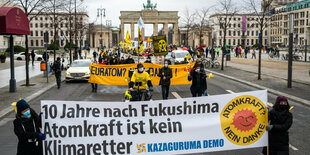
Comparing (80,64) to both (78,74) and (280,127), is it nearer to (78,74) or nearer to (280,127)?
(78,74)

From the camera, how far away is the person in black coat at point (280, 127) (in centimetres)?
516

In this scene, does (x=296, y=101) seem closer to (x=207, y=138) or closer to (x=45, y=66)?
(x=207, y=138)

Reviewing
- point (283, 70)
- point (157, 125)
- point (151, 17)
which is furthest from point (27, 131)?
point (151, 17)

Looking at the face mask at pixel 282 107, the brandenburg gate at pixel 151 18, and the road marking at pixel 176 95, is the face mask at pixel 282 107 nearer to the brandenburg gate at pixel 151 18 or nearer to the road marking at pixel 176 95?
the road marking at pixel 176 95

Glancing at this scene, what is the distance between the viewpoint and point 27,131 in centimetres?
501

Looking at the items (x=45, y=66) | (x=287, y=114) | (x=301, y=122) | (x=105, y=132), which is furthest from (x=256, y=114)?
(x=45, y=66)

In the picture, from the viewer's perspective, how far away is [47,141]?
Answer: 5387 mm

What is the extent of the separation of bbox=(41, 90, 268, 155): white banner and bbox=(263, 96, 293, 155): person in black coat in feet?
1.54

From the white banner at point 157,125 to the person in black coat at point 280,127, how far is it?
1.54 ft

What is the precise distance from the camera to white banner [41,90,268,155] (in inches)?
216

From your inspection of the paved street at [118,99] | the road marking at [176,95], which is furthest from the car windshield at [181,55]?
the road marking at [176,95]

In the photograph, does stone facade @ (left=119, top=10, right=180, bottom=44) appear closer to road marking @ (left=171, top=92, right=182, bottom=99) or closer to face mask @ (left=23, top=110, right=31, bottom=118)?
road marking @ (left=171, top=92, right=182, bottom=99)

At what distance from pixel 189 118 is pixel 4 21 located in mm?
12050

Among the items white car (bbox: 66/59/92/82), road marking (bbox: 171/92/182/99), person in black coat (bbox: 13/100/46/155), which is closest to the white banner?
person in black coat (bbox: 13/100/46/155)
